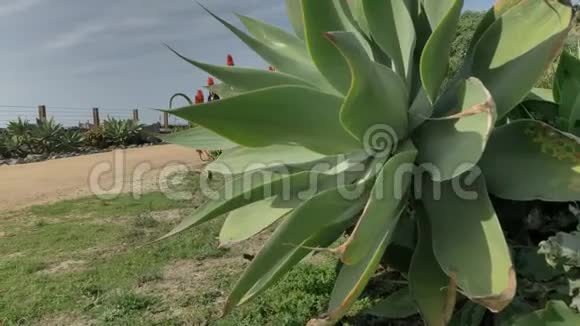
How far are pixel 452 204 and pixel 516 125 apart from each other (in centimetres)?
27

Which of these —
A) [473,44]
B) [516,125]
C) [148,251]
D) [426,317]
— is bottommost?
[148,251]

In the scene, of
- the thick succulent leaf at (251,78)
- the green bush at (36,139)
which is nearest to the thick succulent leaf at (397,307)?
the thick succulent leaf at (251,78)

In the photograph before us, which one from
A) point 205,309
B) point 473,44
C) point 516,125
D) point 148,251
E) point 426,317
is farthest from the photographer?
point 148,251

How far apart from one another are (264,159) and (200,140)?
30 cm

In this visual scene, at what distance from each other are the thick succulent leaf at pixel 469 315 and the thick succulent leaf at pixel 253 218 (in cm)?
55

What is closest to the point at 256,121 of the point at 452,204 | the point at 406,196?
the point at 406,196

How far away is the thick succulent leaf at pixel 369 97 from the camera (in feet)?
3.78

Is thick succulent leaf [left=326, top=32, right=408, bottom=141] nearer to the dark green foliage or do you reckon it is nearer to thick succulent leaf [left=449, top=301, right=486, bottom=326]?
the dark green foliage

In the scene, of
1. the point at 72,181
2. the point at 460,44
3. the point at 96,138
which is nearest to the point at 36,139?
the point at 96,138

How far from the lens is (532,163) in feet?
4.18

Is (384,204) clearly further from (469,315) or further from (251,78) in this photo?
(251,78)

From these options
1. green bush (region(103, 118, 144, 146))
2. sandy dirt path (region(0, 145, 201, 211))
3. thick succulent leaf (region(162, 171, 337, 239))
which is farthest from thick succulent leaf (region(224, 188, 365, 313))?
green bush (region(103, 118, 144, 146))

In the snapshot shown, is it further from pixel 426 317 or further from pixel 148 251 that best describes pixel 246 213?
pixel 148 251

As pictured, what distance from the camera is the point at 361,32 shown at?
5.15 feet
